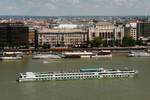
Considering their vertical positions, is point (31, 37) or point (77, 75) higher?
point (31, 37)

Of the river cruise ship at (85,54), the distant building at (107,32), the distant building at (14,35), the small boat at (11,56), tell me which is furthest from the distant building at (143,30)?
the small boat at (11,56)

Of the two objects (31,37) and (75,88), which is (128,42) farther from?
(75,88)

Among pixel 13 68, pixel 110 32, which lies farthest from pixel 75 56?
pixel 110 32

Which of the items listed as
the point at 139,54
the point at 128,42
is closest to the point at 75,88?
the point at 139,54

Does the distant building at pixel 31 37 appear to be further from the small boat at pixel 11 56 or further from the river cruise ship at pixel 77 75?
the river cruise ship at pixel 77 75

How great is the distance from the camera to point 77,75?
12266mm

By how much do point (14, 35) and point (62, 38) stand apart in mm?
2047

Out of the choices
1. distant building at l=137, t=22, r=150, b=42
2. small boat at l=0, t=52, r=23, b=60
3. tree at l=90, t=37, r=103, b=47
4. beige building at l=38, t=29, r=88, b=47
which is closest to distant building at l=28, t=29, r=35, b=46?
beige building at l=38, t=29, r=88, b=47

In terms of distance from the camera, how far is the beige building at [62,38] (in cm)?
2247

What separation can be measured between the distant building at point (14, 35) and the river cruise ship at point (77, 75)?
9.14 metres

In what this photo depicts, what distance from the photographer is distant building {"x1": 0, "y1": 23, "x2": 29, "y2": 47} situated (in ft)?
70.2

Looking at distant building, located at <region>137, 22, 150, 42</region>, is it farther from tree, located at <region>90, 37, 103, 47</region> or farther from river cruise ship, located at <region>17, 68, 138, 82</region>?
river cruise ship, located at <region>17, 68, 138, 82</region>

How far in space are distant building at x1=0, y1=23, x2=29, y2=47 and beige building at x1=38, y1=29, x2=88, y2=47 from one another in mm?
889

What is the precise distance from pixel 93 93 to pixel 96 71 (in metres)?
2.13
